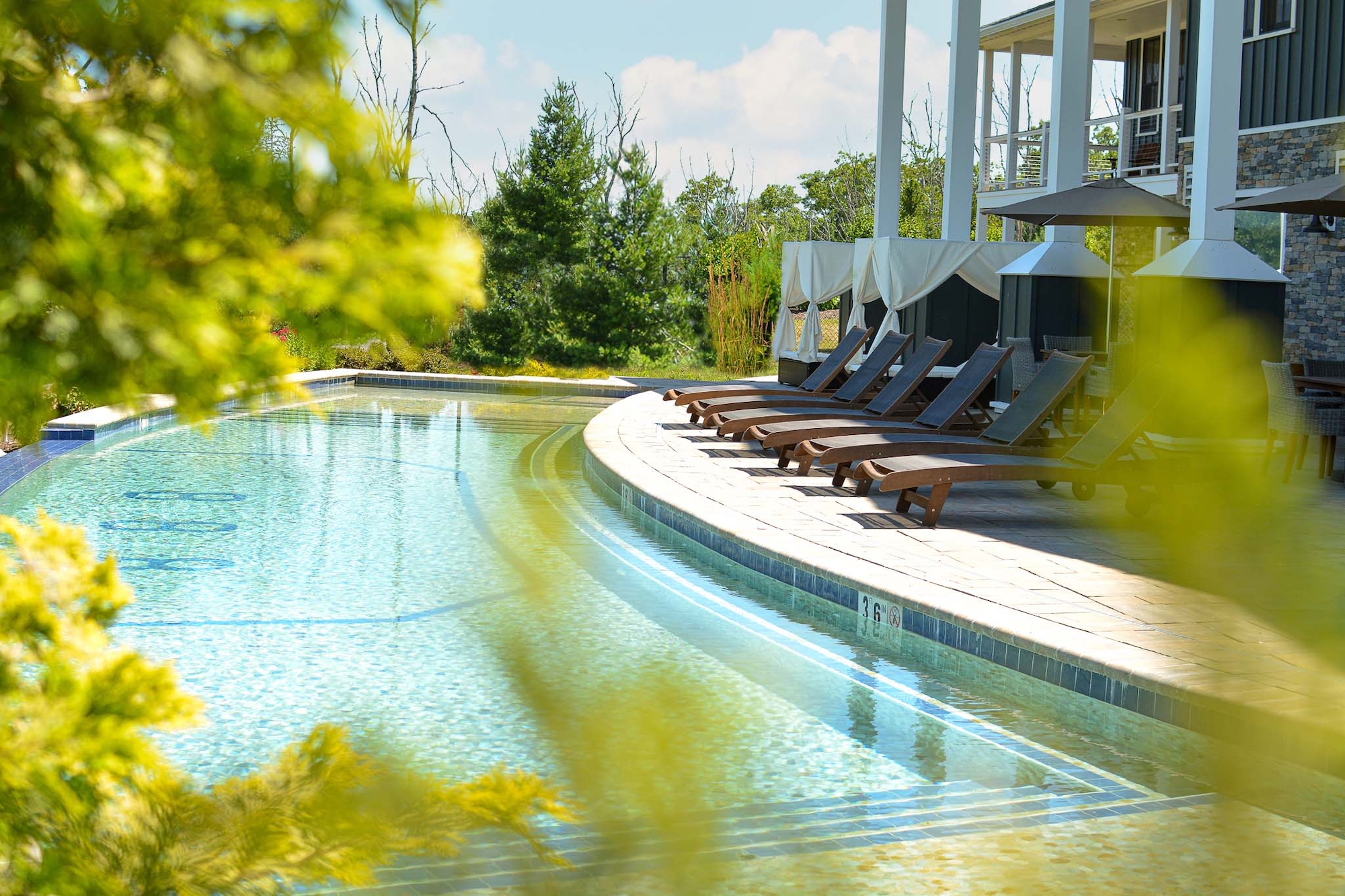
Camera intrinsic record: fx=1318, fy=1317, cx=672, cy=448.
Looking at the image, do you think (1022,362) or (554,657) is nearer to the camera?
(554,657)

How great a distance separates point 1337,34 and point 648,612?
1197cm

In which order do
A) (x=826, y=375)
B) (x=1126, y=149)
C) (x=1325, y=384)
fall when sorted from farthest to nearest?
(x=1126, y=149) < (x=826, y=375) < (x=1325, y=384)

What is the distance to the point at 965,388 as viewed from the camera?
34.6ft

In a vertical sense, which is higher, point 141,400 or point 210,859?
point 141,400

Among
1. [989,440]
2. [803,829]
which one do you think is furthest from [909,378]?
[803,829]

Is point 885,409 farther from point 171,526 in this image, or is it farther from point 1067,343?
point 171,526

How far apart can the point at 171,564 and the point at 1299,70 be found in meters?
13.4

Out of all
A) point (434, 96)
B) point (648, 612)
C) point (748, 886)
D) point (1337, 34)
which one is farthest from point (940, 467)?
point (434, 96)

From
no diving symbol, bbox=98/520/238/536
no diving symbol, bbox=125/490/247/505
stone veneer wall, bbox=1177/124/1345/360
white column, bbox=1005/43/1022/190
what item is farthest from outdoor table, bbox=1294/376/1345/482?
white column, bbox=1005/43/1022/190

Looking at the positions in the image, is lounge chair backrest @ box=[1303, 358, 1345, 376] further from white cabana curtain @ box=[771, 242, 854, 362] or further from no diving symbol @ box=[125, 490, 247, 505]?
no diving symbol @ box=[125, 490, 247, 505]

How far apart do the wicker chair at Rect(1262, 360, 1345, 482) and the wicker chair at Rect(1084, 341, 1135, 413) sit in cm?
173

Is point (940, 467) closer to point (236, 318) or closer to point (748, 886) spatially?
point (748, 886)

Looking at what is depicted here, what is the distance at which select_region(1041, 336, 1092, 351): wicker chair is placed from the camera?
42.8 ft

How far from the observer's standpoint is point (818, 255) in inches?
689
